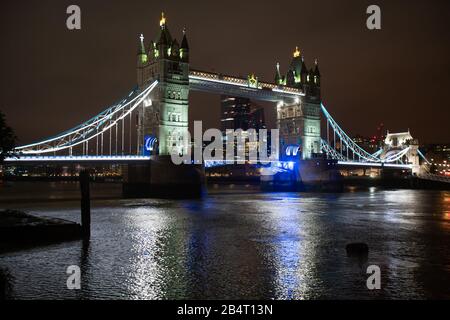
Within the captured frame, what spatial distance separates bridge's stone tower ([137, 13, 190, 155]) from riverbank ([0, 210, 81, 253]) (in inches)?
1182

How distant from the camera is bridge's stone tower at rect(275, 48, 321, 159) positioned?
71.4 meters

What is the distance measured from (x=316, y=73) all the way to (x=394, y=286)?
64.9m

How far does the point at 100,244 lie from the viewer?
19641 mm

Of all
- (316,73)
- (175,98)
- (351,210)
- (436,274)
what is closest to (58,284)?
(436,274)

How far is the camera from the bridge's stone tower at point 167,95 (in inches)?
2048

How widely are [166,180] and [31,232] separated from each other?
98.6 ft

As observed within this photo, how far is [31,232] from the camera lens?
19.2 meters

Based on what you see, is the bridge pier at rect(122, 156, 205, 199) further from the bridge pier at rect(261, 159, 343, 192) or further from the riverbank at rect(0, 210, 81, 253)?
the riverbank at rect(0, 210, 81, 253)

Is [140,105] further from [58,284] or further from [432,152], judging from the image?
[432,152]

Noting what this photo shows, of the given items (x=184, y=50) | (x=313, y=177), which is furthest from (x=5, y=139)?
(x=313, y=177)

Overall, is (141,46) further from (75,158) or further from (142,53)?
(75,158)

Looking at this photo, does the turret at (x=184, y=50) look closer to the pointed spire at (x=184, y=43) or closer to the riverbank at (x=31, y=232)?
the pointed spire at (x=184, y=43)

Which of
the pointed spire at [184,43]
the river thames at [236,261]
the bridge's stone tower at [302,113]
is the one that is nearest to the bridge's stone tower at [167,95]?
the pointed spire at [184,43]

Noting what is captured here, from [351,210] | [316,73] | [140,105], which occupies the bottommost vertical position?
[351,210]
